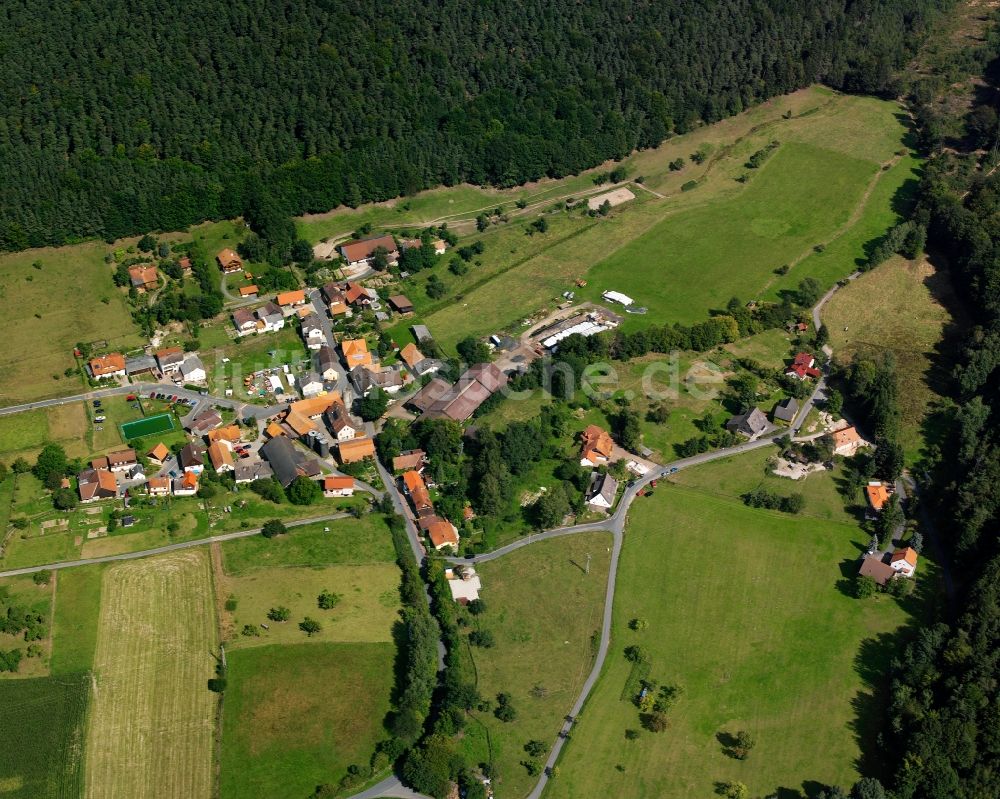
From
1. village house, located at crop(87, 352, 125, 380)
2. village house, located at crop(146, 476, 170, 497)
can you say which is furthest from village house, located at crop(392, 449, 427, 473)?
village house, located at crop(87, 352, 125, 380)

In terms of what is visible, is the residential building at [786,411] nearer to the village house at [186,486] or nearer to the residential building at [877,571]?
the residential building at [877,571]

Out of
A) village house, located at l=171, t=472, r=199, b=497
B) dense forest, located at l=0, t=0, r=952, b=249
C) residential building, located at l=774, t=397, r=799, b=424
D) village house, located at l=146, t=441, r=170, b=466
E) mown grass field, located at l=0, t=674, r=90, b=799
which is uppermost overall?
dense forest, located at l=0, t=0, r=952, b=249

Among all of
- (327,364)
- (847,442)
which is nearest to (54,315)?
→ (327,364)

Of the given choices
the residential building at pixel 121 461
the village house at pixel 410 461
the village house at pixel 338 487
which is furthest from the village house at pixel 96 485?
the village house at pixel 410 461

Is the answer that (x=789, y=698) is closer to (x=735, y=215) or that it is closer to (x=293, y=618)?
(x=293, y=618)

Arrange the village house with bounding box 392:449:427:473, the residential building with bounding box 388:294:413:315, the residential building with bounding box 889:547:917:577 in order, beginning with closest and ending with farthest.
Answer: the residential building with bounding box 889:547:917:577, the village house with bounding box 392:449:427:473, the residential building with bounding box 388:294:413:315

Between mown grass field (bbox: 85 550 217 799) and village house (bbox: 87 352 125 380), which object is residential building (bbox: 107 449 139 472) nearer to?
mown grass field (bbox: 85 550 217 799)

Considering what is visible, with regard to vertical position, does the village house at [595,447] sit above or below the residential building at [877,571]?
above
